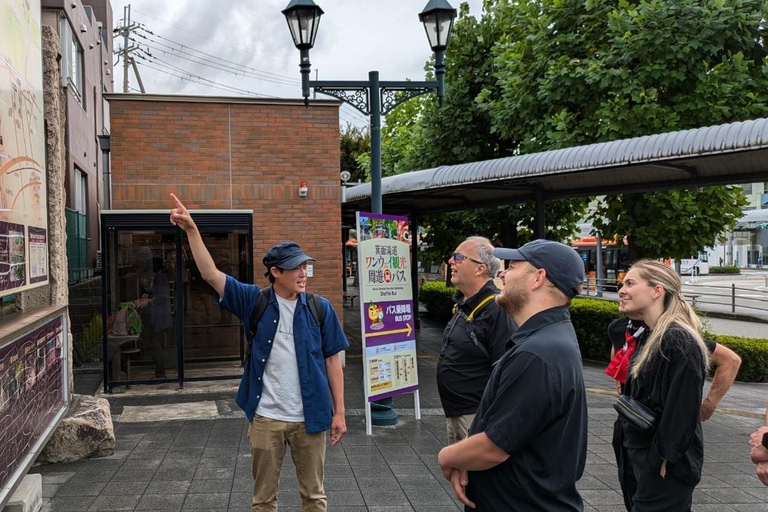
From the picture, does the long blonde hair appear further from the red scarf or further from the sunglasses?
the sunglasses

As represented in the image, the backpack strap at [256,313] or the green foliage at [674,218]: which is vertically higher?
the green foliage at [674,218]

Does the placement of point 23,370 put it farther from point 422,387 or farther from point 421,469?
point 422,387

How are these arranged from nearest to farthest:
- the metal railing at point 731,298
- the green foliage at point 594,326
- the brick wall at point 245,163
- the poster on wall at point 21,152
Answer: the poster on wall at point 21,152, the brick wall at point 245,163, the green foliage at point 594,326, the metal railing at point 731,298

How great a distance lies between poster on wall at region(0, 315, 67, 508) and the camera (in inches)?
147

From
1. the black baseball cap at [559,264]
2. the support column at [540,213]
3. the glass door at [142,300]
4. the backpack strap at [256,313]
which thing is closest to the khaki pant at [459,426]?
the backpack strap at [256,313]

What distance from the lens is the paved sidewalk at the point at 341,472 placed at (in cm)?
509

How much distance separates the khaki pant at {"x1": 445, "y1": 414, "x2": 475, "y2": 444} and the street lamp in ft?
12.6

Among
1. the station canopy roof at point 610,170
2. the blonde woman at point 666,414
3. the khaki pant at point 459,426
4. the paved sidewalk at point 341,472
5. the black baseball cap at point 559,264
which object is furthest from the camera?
the station canopy roof at point 610,170

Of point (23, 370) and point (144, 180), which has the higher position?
point (144, 180)

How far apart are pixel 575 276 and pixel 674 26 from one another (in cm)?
1164

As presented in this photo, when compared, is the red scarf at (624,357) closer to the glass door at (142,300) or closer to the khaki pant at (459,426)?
the khaki pant at (459,426)

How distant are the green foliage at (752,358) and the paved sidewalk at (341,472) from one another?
11.9 ft

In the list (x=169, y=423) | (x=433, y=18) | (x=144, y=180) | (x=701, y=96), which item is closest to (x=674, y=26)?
(x=701, y=96)

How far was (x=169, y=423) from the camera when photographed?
24.7 ft
